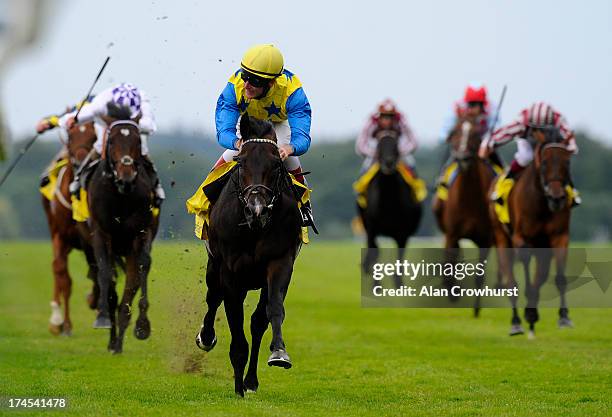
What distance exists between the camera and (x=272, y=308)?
7.22 m

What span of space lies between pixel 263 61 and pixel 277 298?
1502mm

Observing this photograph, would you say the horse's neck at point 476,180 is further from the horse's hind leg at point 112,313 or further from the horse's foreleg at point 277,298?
the horse's foreleg at point 277,298

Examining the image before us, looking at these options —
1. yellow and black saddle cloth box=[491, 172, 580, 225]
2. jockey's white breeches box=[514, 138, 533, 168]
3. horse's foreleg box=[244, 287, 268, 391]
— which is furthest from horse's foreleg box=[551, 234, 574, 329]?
horse's foreleg box=[244, 287, 268, 391]

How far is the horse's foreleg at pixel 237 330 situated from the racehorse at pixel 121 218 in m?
2.94

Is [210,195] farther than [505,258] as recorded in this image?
No

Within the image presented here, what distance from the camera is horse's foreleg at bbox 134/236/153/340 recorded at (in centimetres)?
1054

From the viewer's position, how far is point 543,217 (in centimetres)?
1316

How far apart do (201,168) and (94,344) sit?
9.95ft

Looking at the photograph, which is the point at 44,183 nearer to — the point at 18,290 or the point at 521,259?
the point at 521,259

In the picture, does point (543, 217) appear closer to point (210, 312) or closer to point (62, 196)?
point (62, 196)

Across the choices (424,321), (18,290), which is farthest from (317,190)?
(424,321)

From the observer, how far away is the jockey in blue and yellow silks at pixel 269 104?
763cm

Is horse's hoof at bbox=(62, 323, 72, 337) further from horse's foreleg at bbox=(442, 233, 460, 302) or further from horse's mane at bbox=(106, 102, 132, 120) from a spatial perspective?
horse's foreleg at bbox=(442, 233, 460, 302)

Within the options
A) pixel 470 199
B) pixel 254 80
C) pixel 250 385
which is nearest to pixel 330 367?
pixel 250 385
